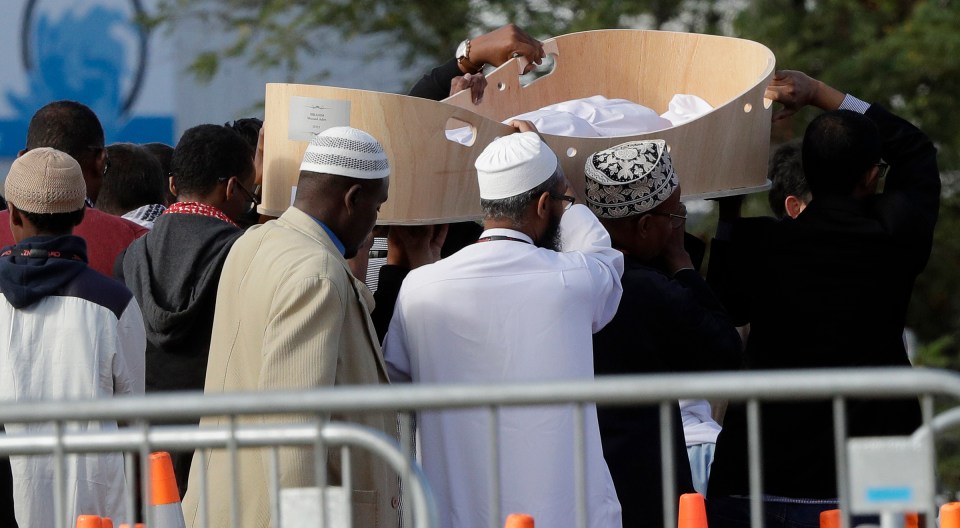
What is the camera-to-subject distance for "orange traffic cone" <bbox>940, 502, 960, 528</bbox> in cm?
343

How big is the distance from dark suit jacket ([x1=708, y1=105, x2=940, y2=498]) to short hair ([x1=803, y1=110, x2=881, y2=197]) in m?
0.05

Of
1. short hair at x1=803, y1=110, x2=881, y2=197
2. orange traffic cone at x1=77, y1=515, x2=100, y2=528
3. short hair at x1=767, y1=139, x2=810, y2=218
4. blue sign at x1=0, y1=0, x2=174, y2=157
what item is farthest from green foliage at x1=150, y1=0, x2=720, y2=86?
orange traffic cone at x1=77, y1=515, x2=100, y2=528

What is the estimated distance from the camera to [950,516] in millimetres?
3439

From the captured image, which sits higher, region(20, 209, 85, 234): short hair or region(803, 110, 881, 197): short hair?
region(803, 110, 881, 197): short hair

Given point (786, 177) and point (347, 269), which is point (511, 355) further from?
point (786, 177)

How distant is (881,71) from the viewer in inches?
479

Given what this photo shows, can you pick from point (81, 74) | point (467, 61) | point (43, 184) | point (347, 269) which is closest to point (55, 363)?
point (43, 184)

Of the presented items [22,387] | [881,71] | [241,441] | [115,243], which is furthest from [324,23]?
[241,441]

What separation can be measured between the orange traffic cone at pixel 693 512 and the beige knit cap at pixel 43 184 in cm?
191

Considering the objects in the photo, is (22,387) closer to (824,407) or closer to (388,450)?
(388,450)

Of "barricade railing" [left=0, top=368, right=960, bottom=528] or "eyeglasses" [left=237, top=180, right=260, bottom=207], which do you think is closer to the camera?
"barricade railing" [left=0, top=368, right=960, bottom=528]

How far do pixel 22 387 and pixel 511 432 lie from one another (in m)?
1.42

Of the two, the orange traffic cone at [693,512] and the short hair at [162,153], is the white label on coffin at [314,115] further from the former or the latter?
the short hair at [162,153]

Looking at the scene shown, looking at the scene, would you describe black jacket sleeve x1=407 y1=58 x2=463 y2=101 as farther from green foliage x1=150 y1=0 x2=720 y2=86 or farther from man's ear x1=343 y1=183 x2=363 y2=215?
green foliage x1=150 y1=0 x2=720 y2=86
